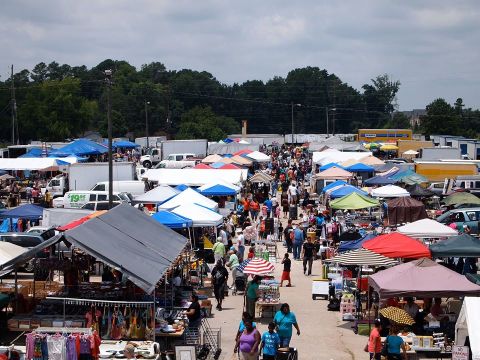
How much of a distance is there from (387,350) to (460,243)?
6910 millimetres

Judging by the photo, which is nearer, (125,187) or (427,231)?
(427,231)

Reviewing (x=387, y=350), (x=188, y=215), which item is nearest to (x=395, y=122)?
(x=188, y=215)

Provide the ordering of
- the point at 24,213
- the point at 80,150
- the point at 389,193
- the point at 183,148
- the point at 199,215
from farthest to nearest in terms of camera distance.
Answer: the point at 183,148 → the point at 80,150 → the point at 389,193 → the point at 24,213 → the point at 199,215

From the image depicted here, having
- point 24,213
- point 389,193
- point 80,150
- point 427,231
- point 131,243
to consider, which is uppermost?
point 131,243

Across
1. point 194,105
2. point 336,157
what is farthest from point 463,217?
point 194,105

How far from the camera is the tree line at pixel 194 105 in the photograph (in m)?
100

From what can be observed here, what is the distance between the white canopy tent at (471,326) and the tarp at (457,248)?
6.32 m

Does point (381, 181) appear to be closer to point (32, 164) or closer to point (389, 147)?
point (32, 164)

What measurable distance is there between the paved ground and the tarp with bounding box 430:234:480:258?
2.80 metres

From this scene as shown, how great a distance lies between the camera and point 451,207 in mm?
37000

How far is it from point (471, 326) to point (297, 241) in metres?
16.0

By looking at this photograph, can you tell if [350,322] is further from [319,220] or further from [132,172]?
[132,172]

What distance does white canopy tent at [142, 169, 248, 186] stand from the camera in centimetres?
3944

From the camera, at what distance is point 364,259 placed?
789 inches
